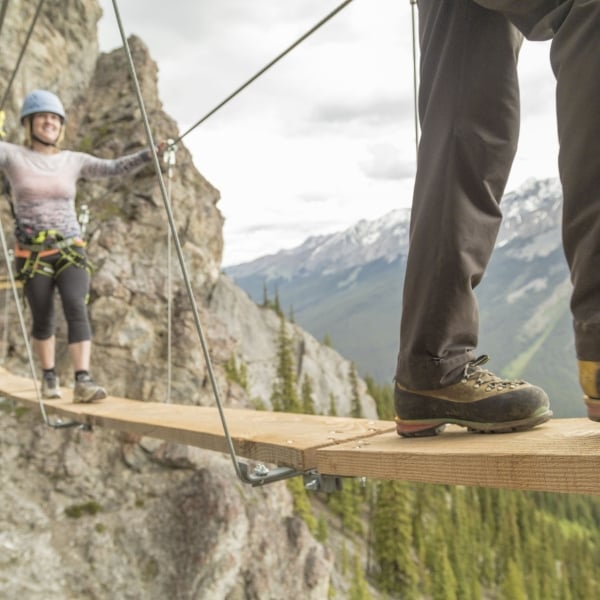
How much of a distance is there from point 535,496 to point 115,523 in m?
81.3

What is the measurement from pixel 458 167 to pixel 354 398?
64314 millimetres

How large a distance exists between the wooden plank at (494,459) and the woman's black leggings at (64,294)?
144 inches

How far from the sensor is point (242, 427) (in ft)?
10.6

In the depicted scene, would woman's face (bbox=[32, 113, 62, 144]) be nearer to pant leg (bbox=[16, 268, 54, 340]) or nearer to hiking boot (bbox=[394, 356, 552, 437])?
pant leg (bbox=[16, 268, 54, 340])

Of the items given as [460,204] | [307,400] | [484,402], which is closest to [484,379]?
[484,402]

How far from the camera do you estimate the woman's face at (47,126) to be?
5.04 m

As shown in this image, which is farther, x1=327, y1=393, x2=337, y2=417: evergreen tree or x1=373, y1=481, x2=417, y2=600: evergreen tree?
x1=327, y1=393, x2=337, y2=417: evergreen tree

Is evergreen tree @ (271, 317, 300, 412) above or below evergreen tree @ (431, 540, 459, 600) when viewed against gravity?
above

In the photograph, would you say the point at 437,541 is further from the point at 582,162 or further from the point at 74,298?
the point at 582,162

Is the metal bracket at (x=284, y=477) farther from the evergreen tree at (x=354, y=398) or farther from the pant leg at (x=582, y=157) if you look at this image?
the evergreen tree at (x=354, y=398)

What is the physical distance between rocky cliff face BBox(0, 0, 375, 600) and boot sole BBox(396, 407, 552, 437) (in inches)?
476

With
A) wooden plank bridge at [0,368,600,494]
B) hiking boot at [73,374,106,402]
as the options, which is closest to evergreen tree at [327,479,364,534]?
hiking boot at [73,374,106,402]

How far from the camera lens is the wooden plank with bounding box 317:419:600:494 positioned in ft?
4.60

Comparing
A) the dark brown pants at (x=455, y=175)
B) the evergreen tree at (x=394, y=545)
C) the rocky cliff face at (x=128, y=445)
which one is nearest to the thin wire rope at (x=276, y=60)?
the dark brown pants at (x=455, y=175)
